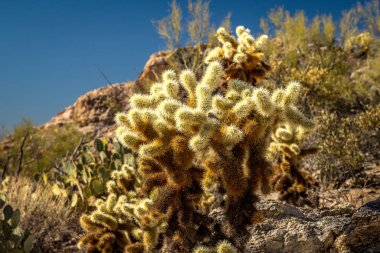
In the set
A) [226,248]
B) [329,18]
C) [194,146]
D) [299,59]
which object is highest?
[329,18]

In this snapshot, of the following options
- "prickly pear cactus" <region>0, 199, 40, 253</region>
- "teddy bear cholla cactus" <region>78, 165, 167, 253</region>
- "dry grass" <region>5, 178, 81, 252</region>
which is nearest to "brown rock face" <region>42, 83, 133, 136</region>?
"dry grass" <region>5, 178, 81, 252</region>

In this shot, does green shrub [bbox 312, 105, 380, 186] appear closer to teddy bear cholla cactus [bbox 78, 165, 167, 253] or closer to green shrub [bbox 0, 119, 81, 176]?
teddy bear cholla cactus [bbox 78, 165, 167, 253]

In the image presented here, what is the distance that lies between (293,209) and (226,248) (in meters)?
1.02

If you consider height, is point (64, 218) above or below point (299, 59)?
below

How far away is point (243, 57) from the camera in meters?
4.43

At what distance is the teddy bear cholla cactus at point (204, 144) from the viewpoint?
2422 millimetres

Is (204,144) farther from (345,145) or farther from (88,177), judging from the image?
(345,145)

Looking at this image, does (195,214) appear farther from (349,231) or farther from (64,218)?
(64,218)

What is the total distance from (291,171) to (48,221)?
2.98 metres

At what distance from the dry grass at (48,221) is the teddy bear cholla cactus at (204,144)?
248cm

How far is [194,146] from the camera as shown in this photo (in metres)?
2.29

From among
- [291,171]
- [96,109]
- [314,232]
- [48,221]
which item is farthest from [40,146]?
[314,232]

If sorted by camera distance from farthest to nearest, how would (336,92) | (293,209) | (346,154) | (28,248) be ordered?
1. (336,92)
2. (346,154)
3. (28,248)
4. (293,209)

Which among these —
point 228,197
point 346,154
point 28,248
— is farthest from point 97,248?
point 346,154
